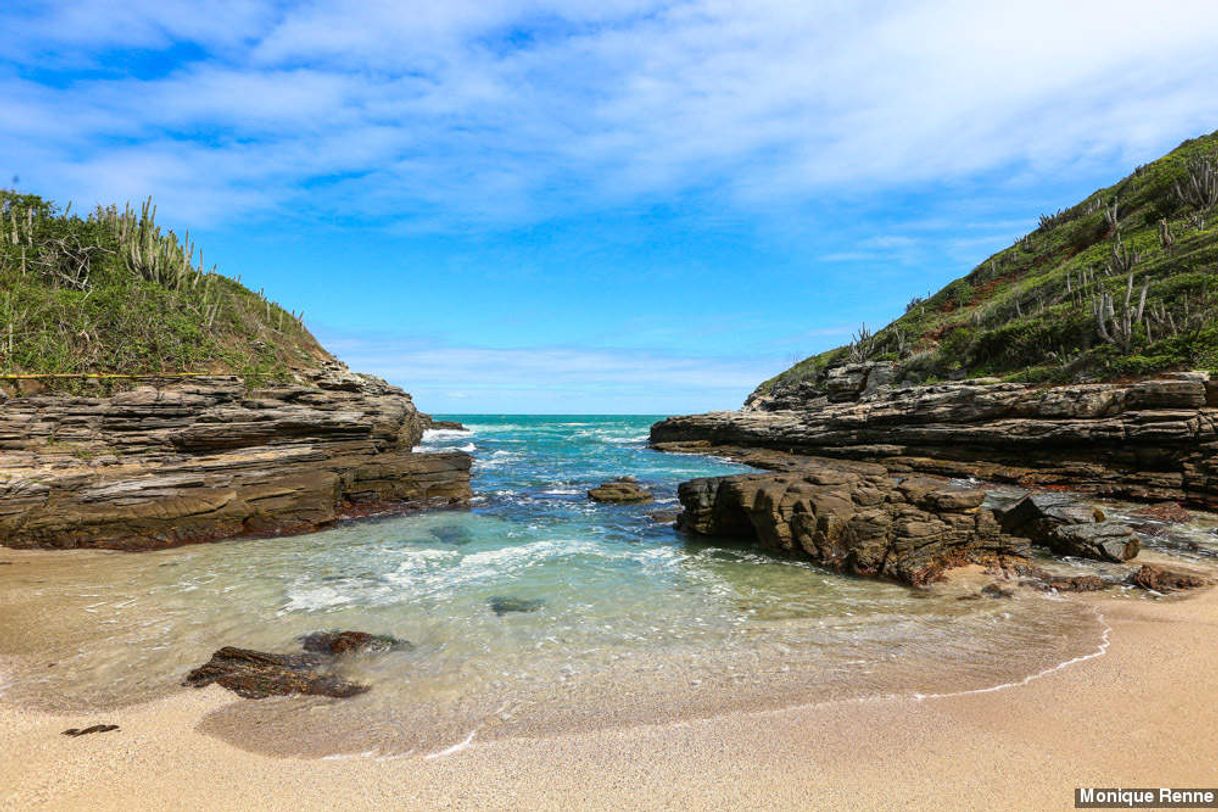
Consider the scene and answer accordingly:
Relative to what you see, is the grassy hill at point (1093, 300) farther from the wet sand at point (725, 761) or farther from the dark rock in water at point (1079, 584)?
the wet sand at point (725, 761)

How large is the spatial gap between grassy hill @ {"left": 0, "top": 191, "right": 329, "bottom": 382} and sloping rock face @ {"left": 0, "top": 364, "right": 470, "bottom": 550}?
Answer: 3.87 metres

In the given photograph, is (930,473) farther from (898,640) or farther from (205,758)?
(205,758)

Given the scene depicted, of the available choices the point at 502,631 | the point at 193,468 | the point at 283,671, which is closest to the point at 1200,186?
the point at 502,631

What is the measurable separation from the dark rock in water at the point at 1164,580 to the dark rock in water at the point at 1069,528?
1.16m

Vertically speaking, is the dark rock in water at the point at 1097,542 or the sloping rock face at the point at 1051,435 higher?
the sloping rock face at the point at 1051,435

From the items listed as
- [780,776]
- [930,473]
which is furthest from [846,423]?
[780,776]

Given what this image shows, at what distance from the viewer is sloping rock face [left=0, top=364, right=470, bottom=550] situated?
42.0ft

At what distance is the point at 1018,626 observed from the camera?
7.63m

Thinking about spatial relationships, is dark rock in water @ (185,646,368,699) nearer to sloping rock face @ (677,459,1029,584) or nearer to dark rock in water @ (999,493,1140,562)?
sloping rock face @ (677,459,1029,584)

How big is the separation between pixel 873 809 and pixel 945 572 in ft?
25.3

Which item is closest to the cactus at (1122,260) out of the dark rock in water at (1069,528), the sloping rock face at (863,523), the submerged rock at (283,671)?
the dark rock in water at (1069,528)

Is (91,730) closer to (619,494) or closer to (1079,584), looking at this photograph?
(1079,584)

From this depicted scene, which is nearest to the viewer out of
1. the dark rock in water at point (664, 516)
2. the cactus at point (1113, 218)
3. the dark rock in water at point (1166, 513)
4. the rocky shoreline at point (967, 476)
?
the rocky shoreline at point (967, 476)

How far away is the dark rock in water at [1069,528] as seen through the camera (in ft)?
34.7
